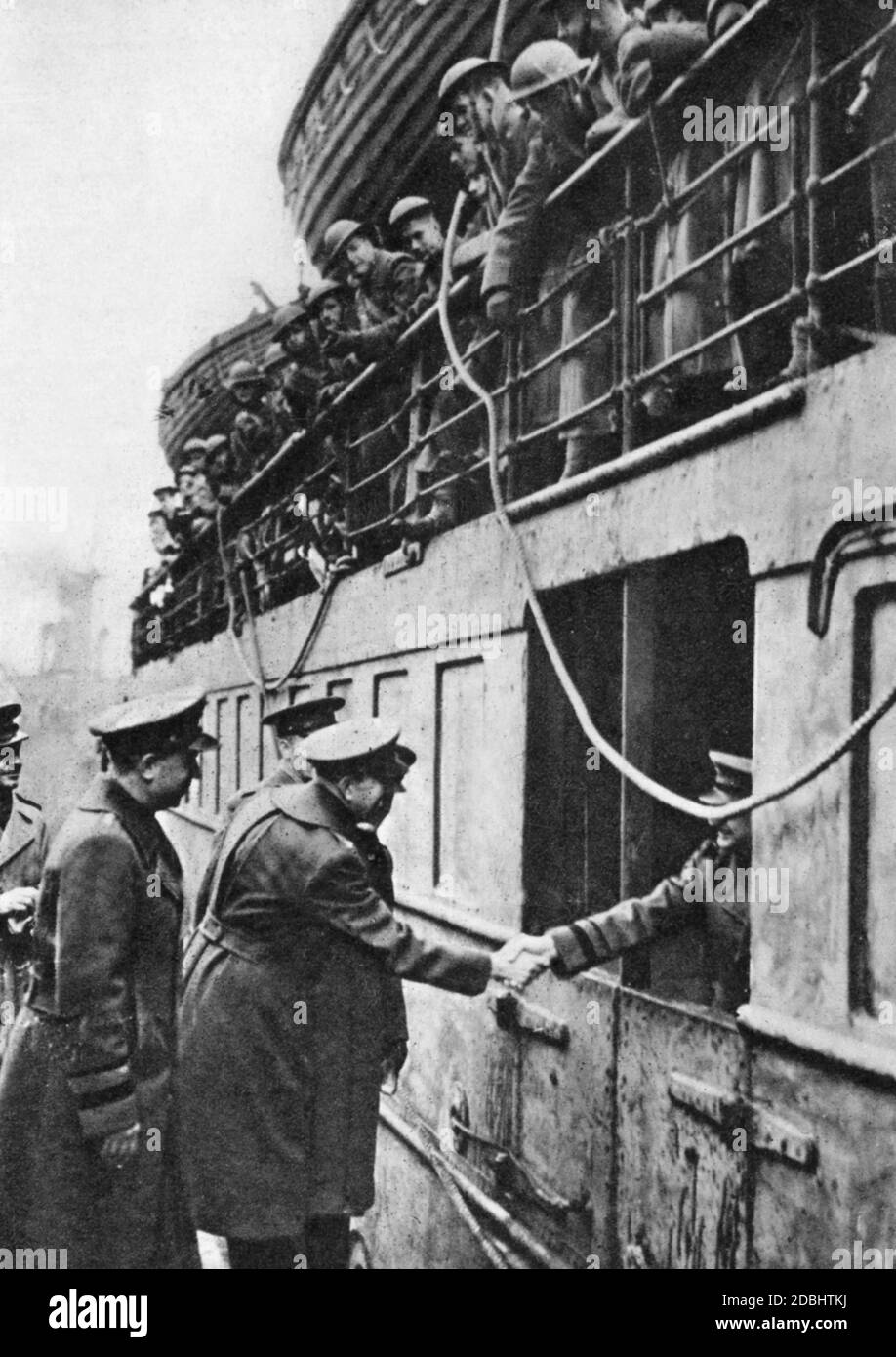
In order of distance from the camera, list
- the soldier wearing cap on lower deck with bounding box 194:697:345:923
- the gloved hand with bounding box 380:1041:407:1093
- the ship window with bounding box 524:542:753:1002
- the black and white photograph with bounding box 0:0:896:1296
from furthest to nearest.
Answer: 1. the soldier wearing cap on lower deck with bounding box 194:697:345:923
2. the gloved hand with bounding box 380:1041:407:1093
3. the ship window with bounding box 524:542:753:1002
4. the black and white photograph with bounding box 0:0:896:1296

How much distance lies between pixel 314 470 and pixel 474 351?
108 centimetres

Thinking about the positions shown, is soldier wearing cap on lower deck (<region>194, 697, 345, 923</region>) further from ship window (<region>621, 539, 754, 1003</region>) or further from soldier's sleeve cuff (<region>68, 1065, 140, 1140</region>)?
ship window (<region>621, 539, 754, 1003</region>)

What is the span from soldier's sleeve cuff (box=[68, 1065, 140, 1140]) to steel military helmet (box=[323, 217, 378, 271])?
10.5ft

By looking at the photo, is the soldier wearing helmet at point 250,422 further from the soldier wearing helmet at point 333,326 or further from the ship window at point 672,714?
the ship window at point 672,714

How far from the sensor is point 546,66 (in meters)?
3.16

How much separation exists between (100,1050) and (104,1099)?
0.11m

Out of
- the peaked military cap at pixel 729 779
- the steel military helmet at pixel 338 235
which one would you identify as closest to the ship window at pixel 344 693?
the peaked military cap at pixel 729 779

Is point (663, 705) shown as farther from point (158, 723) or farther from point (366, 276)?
point (366, 276)

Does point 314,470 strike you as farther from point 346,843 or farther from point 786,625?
point 786,625

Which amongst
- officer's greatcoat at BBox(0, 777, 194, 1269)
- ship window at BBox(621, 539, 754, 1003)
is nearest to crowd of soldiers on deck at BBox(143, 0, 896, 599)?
ship window at BBox(621, 539, 754, 1003)

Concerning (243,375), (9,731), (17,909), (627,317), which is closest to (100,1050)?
(17,909)

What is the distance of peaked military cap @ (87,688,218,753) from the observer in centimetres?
263

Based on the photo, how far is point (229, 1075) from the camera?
296 centimetres

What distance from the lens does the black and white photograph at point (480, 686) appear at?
2.31m
